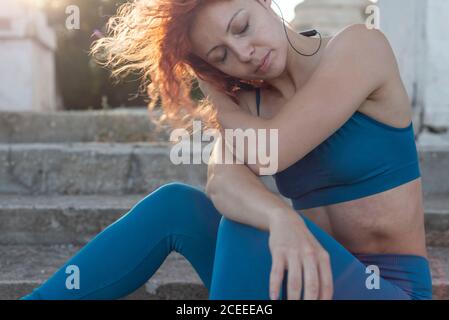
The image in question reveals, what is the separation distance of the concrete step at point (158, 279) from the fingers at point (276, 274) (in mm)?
846

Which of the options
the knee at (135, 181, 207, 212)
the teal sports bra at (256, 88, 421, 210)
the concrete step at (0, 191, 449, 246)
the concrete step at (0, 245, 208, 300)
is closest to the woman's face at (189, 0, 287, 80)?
the teal sports bra at (256, 88, 421, 210)

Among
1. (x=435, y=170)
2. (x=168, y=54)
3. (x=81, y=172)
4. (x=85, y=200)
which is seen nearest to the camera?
(x=168, y=54)

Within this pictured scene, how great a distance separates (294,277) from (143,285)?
0.96 m

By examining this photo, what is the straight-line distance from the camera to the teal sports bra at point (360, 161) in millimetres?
1667

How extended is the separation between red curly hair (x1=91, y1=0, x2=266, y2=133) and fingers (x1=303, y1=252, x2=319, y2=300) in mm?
642

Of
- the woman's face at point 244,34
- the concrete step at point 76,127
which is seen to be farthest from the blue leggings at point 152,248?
the concrete step at point 76,127

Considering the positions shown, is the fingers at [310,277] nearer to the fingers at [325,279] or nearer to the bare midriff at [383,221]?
the fingers at [325,279]

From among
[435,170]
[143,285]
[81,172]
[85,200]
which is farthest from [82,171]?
[435,170]

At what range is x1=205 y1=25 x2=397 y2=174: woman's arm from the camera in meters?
1.60

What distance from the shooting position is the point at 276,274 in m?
1.41

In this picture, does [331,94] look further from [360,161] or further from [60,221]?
[60,221]

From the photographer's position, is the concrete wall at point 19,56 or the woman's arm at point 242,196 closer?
the woman's arm at point 242,196
